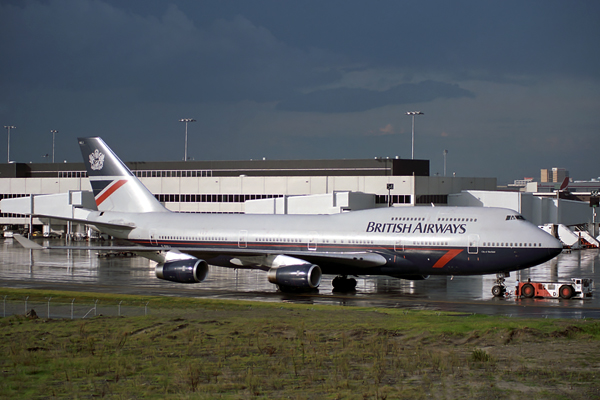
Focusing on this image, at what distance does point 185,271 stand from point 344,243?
999 cm

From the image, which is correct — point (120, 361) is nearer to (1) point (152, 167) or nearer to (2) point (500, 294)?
(2) point (500, 294)

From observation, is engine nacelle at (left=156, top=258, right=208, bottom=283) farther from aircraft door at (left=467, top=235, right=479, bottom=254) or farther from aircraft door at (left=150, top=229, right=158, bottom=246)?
aircraft door at (left=467, top=235, right=479, bottom=254)

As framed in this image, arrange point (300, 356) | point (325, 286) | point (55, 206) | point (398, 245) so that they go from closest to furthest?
point (300, 356) < point (398, 245) < point (325, 286) < point (55, 206)

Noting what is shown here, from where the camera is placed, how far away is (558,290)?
38.4 m

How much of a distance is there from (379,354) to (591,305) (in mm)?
18806

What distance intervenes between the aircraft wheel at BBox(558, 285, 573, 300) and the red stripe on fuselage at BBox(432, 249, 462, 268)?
6.30m

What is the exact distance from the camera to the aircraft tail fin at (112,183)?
48.5 m

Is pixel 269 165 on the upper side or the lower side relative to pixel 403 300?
upper

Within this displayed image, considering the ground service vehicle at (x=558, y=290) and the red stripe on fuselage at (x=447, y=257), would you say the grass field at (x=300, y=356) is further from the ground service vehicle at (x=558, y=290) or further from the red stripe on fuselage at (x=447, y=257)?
the ground service vehicle at (x=558, y=290)

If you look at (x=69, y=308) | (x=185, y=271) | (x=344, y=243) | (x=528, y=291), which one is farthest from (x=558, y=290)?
(x=69, y=308)

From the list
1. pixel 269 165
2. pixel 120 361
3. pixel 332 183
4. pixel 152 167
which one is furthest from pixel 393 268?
pixel 152 167

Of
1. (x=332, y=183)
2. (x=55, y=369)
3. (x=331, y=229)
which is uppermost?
(x=332, y=183)

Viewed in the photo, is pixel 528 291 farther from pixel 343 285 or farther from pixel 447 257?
pixel 343 285

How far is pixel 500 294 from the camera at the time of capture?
129 feet
